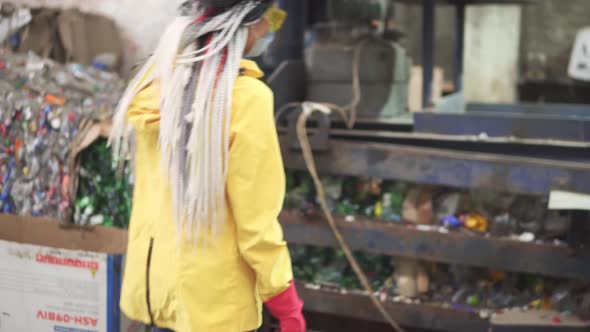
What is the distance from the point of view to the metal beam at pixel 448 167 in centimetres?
286

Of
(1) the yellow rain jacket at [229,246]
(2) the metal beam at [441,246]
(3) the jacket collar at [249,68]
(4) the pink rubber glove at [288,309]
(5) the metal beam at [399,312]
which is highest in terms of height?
(3) the jacket collar at [249,68]

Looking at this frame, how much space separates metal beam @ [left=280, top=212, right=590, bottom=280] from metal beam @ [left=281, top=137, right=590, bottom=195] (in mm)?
248

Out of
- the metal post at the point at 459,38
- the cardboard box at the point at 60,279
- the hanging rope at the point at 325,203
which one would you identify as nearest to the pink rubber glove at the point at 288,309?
the cardboard box at the point at 60,279

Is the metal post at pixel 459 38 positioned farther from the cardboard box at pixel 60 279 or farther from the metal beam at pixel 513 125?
the cardboard box at pixel 60 279

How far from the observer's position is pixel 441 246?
3.08m

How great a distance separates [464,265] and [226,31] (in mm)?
2041

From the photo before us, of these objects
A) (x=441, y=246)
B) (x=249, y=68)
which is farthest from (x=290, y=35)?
(x=249, y=68)

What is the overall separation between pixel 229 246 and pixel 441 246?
5.44ft

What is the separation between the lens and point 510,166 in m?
2.95

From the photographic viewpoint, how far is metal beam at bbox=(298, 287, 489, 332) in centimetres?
309

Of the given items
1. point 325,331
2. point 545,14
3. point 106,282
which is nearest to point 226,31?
point 106,282

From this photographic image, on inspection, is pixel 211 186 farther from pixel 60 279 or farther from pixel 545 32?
pixel 545 32

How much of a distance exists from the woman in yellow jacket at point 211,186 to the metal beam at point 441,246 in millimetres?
1513

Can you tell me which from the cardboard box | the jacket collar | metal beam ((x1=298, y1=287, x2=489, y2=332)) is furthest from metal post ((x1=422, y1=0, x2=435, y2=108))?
the jacket collar
